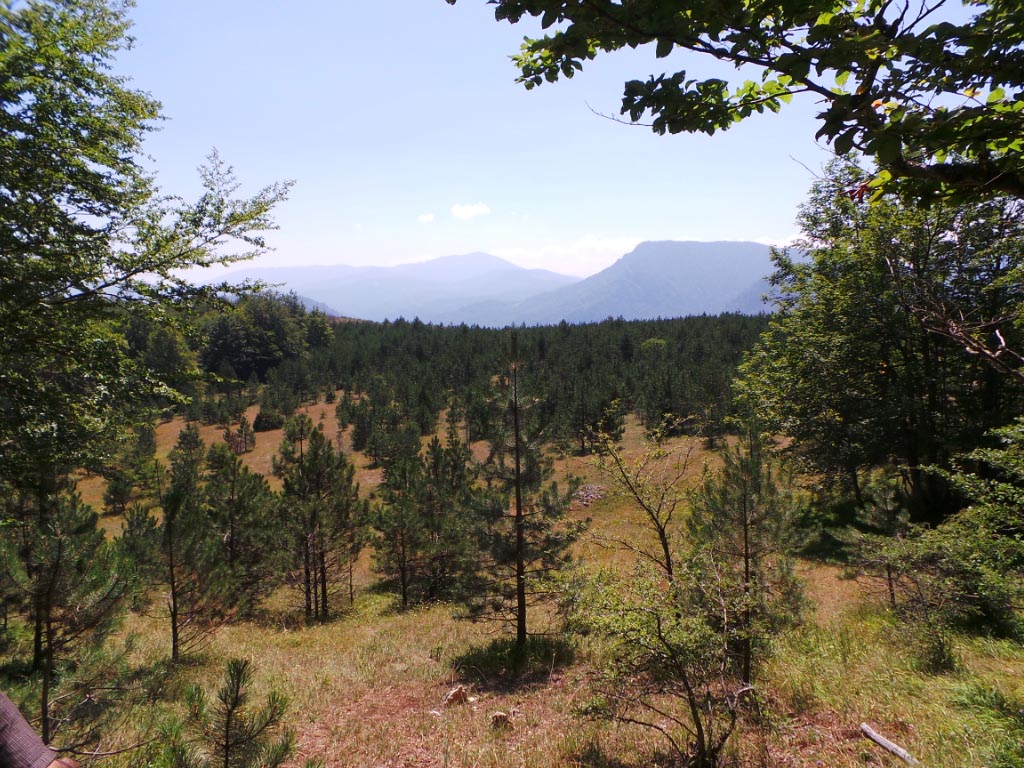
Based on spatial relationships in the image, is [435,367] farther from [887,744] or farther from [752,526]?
[887,744]

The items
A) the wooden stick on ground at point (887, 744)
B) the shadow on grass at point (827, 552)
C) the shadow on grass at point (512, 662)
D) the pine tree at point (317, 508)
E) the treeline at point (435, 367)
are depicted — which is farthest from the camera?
the treeline at point (435, 367)

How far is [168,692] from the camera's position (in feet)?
29.8

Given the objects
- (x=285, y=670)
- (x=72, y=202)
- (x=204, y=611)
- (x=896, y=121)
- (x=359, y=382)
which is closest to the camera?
(x=896, y=121)

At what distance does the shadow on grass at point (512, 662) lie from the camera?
30.4 ft

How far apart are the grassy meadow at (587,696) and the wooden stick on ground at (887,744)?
3.0 inches

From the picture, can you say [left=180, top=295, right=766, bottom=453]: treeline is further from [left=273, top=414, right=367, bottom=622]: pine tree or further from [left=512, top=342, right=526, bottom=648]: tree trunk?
[left=512, top=342, right=526, bottom=648]: tree trunk

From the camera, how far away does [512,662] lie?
1012cm

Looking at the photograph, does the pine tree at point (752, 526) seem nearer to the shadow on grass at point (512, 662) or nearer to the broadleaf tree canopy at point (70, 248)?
the shadow on grass at point (512, 662)

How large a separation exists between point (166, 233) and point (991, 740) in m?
11.4

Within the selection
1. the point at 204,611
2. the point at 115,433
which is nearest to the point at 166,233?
the point at 115,433

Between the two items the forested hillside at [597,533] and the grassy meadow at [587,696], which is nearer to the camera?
the forested hillside at [597,533]

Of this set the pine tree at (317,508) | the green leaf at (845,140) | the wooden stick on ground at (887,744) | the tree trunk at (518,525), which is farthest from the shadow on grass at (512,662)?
the green leaf at (845,140)

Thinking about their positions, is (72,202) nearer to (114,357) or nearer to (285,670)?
(114,357)

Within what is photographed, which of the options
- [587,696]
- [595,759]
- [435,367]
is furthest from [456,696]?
[435,367]
